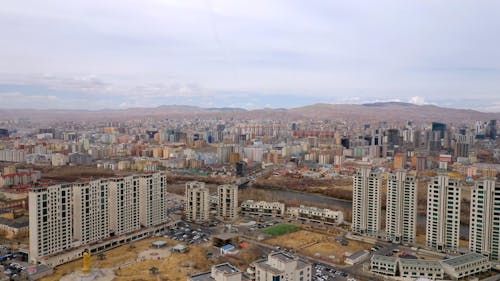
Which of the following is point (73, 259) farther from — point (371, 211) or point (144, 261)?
point (371, 211)

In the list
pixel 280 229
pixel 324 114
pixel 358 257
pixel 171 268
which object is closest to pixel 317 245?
pixel 358 257

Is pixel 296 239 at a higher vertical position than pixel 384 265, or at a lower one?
lower

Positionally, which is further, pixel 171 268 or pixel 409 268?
pixel 171 268

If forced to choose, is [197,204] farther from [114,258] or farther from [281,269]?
[281,269]

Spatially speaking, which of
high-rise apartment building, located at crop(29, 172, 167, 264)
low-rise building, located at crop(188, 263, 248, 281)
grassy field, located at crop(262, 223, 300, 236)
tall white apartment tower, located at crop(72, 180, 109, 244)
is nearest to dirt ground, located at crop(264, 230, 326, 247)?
grassy field, located at crop(262, 223, 300, 236)

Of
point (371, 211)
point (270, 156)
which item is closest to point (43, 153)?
point (270, 156)

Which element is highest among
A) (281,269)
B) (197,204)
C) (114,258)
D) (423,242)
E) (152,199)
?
(152,199)

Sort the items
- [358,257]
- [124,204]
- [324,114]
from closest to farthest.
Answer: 1. [358,257]
2. [124,204]
3. [324,114]

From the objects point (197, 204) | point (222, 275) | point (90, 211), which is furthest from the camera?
point (197, 204)
